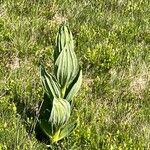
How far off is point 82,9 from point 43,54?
1.72 metres

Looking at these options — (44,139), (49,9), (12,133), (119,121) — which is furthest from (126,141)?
(49,9)

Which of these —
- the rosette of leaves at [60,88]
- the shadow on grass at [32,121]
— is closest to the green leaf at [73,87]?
the rosette of leaves at [60,88]

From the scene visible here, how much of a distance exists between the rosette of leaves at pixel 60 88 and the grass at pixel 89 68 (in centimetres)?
22

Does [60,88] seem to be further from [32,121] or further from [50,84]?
[32,121]

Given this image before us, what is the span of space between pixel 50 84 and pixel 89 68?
2.13m

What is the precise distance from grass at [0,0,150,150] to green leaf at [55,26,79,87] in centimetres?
75

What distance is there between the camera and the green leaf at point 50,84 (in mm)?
5152

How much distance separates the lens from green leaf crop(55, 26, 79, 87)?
5.05m

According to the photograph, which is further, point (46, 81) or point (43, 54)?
point (43, 54)

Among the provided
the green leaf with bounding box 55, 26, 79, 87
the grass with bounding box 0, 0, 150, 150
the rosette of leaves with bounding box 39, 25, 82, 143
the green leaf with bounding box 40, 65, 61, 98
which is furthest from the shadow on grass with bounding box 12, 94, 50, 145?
the green leaf with bounding box 55, 26, 79, 87

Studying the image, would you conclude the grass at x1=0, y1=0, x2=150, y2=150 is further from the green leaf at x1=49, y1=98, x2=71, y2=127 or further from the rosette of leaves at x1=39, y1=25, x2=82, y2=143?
the green leaf at x1=49, y1=98, x2=71, y2=127

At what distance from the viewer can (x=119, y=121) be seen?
6203 mm

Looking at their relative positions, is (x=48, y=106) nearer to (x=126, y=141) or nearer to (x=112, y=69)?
(x=126, y=141)

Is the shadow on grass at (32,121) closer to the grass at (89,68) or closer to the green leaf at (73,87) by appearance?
the grass at (89,68)
